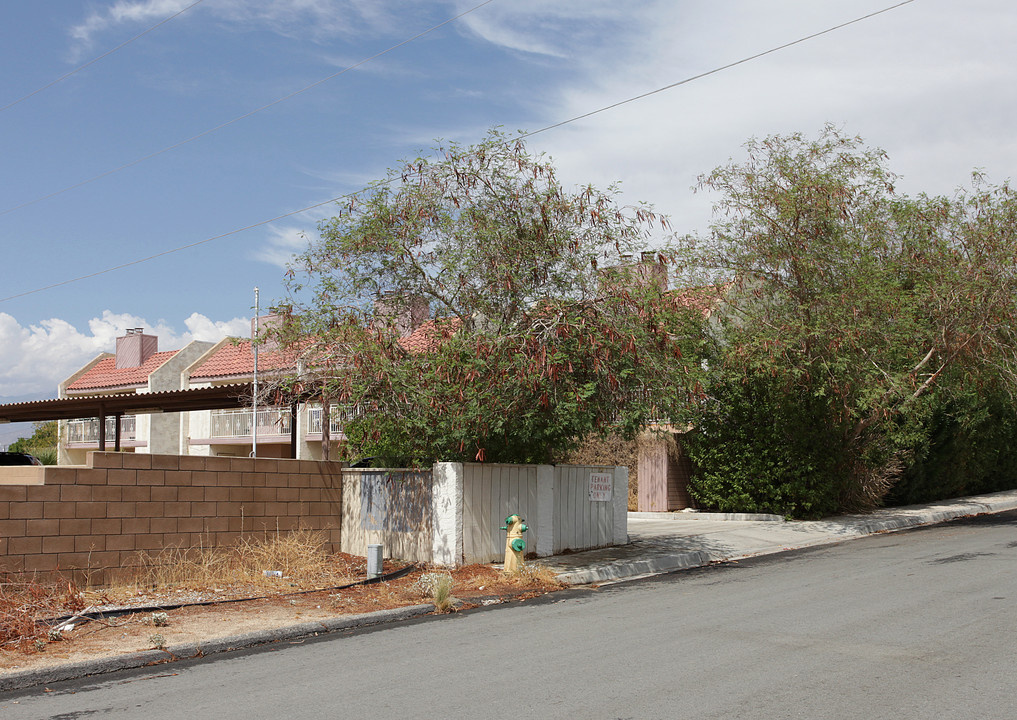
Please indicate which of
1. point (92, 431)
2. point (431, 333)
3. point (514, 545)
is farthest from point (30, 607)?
point (92, 431)

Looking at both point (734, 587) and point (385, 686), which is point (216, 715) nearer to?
point (385, 686)

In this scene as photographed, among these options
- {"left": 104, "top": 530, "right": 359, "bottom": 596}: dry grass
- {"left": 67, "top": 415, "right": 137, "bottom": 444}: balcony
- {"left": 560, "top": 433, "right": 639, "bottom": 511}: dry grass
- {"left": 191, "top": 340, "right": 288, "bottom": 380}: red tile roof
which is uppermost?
{"left": 191, "top": 340, "right": 288, "bottom": 380}: red tile roof

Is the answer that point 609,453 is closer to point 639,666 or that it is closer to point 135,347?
point 639,666

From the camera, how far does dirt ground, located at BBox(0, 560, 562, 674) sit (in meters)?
8.47

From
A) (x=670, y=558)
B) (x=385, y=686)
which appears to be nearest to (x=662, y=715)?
(x=385, y=686)

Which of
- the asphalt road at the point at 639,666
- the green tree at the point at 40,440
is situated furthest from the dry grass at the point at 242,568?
the green tree at the point at 40,440

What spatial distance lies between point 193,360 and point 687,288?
30.5 metres

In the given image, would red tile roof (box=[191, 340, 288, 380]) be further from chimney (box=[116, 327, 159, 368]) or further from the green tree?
the green tree

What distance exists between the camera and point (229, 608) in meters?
10.6

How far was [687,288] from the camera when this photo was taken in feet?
67.7

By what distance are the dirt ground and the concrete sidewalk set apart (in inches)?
55.6

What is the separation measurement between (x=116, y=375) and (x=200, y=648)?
136 feet

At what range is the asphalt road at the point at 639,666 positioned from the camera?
21.1 feet

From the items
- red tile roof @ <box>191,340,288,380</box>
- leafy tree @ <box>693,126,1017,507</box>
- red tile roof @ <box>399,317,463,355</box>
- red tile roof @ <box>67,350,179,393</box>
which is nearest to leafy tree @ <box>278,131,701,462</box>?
red tile roof @ <box>399,317,463,355</box>
